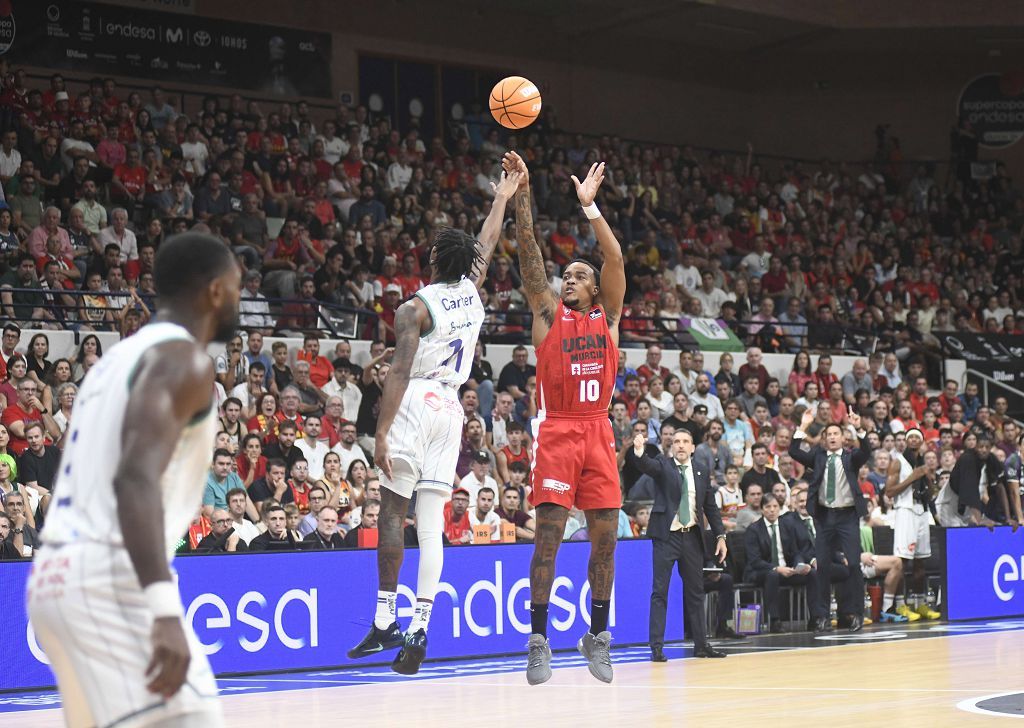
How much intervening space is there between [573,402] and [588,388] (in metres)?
0.12

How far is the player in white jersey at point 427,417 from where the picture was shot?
8.20 m

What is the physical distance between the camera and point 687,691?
10.4m

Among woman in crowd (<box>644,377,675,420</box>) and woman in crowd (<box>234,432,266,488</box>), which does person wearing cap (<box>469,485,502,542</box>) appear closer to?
woman in crowd (<box>234,432,266,488</box>)

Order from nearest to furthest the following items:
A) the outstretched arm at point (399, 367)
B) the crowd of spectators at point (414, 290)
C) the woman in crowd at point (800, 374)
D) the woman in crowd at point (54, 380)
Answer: the outstretched arm at point (399, 367)
the woman in crowd at point (54, 380)
the crowd of spectators at point (414, 290)
the woman in crowd at point (800, 374)

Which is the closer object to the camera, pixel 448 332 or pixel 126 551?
pixel 126 551

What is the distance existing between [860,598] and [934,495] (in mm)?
3050

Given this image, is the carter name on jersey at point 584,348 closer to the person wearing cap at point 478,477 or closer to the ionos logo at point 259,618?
the ionos logo at point 259,618

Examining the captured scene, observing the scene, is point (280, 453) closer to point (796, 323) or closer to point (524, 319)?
point (524, 319)

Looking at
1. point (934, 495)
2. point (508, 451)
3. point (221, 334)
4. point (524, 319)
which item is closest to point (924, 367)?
point (934, 495)

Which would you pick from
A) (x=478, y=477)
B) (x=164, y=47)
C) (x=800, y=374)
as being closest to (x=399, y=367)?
(x=478, y=477)

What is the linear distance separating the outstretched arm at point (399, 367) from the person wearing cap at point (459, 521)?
6657 mm

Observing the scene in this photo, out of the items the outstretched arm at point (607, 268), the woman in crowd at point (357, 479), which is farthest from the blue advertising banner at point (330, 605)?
the outstretched arm at point (607, 268)

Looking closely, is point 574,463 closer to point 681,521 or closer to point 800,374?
point 681,521

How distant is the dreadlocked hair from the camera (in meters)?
8.36
